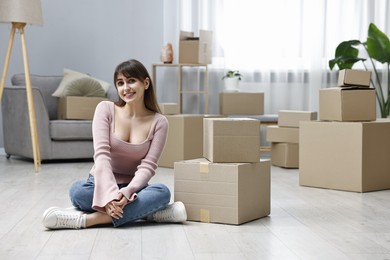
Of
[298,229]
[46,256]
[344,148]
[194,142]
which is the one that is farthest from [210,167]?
[194,142]

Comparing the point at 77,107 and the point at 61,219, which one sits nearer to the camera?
the point at 61,219

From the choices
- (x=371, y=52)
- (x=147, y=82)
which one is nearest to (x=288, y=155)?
(x=371, y=52)

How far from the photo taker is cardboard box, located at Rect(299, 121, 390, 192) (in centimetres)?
412

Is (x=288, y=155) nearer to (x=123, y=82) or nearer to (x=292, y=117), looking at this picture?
(x=292, y=117)

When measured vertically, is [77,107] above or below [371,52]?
below

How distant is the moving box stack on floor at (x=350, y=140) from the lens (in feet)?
13.5

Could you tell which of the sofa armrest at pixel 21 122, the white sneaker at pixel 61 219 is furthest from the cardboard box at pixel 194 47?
the white sneaker at pixel 61 219

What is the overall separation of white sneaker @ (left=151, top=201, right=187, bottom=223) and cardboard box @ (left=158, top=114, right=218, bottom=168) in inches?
93.4

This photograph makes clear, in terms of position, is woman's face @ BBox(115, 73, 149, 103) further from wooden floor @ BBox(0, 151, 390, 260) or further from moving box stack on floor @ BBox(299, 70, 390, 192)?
moving box stack on floor @ BBox(299, 70, 390, 192)

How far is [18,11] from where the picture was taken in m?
5.15

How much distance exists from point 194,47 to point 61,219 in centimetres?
370

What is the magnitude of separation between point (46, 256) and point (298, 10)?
5.00m

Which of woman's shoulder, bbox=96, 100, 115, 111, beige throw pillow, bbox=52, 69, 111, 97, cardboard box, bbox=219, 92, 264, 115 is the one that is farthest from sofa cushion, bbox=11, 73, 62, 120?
woman's shoulder, bbox=96, 100, 115, 111

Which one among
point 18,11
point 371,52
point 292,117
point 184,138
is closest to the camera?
point 18,11
